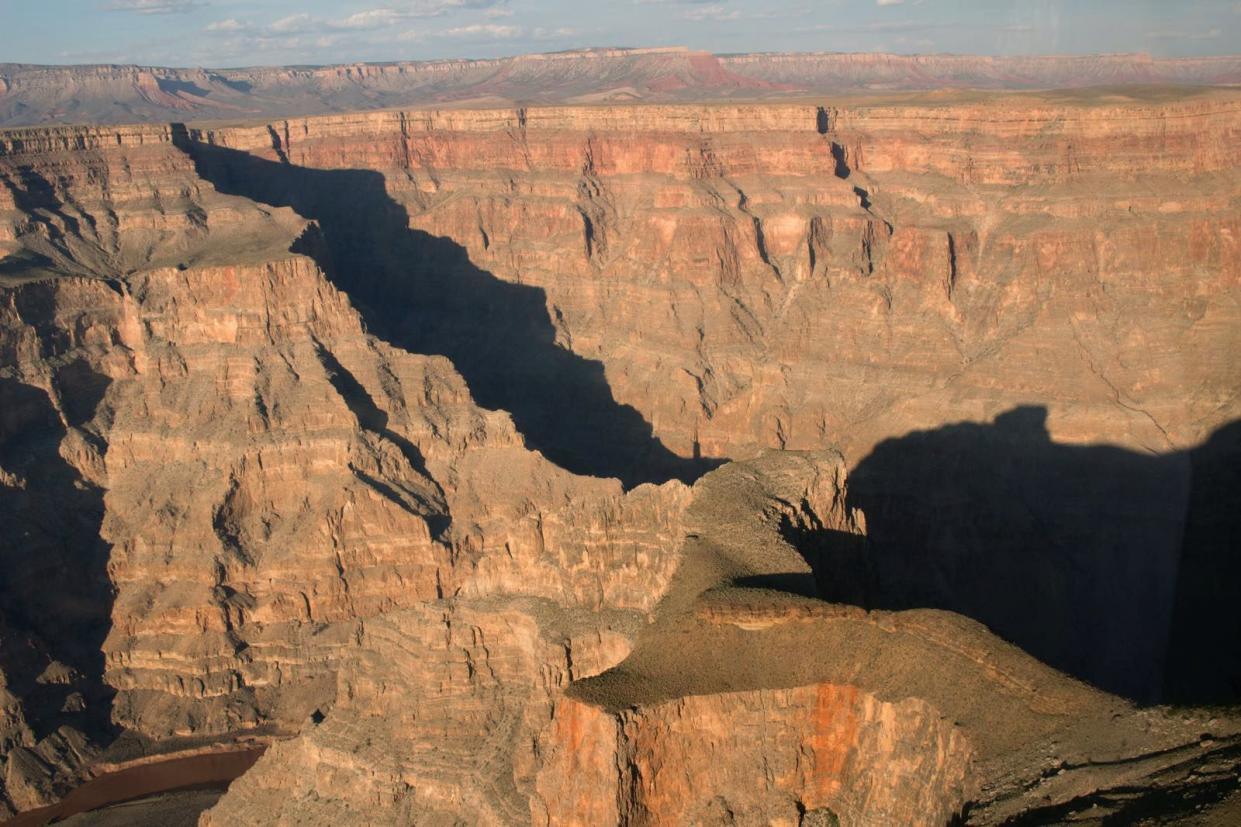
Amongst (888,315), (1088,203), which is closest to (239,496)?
(888,315)

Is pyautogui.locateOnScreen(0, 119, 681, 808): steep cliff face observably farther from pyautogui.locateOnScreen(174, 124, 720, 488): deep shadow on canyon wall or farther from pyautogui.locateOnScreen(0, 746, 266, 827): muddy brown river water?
pyautogui.locateOnScreen(174, 124, 720, 488): deep shadow on canyon wall

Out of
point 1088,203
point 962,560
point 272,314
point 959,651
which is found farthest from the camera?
point 1088,203

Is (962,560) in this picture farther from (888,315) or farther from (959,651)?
(959,651)

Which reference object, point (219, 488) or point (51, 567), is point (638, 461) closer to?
point (219, 488)

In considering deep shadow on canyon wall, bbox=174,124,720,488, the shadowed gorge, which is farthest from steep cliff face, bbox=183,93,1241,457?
the shadowed gorge

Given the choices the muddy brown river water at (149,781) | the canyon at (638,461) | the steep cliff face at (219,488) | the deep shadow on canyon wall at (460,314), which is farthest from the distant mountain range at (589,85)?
the muddy brown river water at (149,781)

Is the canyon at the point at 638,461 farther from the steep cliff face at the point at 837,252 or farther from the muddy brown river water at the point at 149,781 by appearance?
the muddy brown river water at the point at 149,781
